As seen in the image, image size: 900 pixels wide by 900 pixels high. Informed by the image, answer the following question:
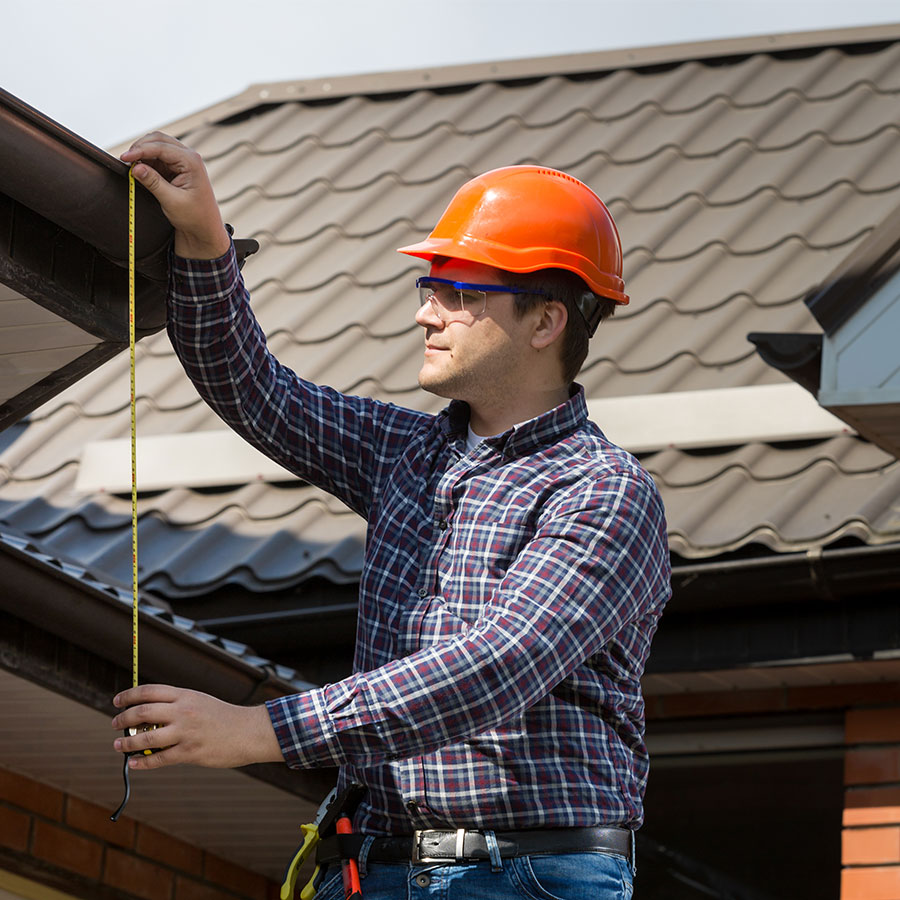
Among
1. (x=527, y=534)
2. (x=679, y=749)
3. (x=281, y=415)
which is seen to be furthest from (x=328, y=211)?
(x=527, y=534)

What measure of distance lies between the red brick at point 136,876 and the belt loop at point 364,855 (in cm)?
288

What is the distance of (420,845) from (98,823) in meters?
3.00

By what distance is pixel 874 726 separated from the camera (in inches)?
203

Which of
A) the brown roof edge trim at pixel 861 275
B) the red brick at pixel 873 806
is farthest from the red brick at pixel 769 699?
the brown roof edge trim at pixel 861 275

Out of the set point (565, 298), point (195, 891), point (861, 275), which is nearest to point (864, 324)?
point (861, 275)

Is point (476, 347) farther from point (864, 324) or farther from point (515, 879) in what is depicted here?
point (864, 324)

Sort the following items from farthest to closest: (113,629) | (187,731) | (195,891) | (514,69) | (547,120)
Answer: (514,69) → (547,120) → (195,891) → (113,629) → (187,731)

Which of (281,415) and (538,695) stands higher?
(281,415)

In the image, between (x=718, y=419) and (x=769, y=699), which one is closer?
(x=769, y=699)

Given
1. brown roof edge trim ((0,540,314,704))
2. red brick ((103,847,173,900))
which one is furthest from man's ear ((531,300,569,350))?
red brick ((103,847,173,900))

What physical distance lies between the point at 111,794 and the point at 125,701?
10.1ft

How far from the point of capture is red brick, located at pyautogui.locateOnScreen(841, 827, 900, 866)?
16.2 ft

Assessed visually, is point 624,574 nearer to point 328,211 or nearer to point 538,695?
point 538,695

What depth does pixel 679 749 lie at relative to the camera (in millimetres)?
5484
